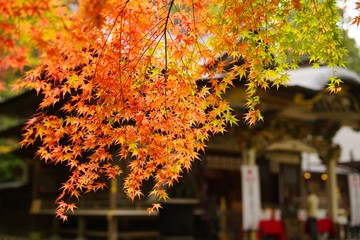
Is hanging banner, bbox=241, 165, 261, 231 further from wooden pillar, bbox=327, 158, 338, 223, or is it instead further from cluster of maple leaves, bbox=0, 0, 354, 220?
cluster of maple leaves, bbox=0, 0, 354, 220

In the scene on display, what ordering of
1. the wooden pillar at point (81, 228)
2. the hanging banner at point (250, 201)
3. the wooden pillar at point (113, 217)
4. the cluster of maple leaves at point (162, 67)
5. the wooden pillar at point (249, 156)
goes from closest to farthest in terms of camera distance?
1. the cluster of maple leaves at point (162, 67)
2. the hanging banner at point (250, 201)
3. the wooden pillar at point (249, 156)
4. the wooden pillar at point (113, 217)
5. the wooden pillar at point (81, 228)

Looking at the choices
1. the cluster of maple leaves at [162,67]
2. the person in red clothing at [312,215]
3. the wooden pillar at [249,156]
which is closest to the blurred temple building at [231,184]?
the wooden pillar at [249,156]

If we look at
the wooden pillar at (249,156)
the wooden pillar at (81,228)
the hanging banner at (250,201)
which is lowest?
the wooden pillar at (81,228)

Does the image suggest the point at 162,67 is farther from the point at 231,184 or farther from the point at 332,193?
the point at 231,184

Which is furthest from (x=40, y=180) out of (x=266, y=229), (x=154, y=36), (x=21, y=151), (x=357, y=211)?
(x=154, y=36)

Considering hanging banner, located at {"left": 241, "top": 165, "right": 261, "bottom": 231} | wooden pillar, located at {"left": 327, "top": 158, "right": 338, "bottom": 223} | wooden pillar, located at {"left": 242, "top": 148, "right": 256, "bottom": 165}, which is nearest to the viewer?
hanging banner, located at {"left": 241, "top": 165, "right": 261, "bottom": 231}

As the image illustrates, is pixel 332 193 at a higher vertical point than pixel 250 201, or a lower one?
higher

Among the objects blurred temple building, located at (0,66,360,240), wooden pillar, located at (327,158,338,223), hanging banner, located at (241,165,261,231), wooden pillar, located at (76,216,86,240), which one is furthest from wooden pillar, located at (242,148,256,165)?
wooden pillar, located at (76,216,86,240)

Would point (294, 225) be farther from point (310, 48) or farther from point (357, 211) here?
point (310, 48)

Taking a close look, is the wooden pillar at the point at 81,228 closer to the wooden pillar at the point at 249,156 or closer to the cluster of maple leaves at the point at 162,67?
the wooden pillar at the point at 249,156

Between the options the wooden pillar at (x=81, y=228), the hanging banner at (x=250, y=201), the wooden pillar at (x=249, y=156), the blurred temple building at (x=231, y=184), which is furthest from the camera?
the wooden pillar at (x=81, y=228)

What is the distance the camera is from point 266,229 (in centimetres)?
1184

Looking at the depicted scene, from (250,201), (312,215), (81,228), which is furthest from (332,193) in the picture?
(81,228)

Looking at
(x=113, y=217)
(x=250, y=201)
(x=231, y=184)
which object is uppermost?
(x=231, y=184)
